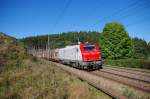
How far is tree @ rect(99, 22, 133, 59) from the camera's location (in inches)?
2083

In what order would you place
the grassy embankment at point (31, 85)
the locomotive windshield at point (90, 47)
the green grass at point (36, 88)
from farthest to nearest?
the locomotive windshield at point (90, 47) → the grassy embankment at point (31, 85) → the green grass at point (36, 88)

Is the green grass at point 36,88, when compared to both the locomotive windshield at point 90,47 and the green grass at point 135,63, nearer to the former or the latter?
the locomotive windshield at point 90,47

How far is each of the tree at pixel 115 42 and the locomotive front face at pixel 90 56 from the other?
2766 centimetres

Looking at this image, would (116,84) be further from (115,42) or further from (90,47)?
(115,42)

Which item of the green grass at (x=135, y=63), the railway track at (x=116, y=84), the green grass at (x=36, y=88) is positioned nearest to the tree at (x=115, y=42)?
the green grass at (x=135, y=63)

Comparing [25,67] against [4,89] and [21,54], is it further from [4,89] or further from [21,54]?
[4,89]

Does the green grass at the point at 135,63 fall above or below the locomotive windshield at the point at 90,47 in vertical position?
below

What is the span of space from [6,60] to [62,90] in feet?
34.0

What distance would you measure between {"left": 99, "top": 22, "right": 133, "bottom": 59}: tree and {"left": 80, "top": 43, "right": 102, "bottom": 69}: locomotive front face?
90.8 feet

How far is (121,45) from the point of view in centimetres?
5306

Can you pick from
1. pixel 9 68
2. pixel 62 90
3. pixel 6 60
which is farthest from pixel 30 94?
pixel 6 60

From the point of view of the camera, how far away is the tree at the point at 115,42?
5291 cm

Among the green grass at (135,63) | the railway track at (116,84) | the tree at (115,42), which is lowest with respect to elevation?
the railway track at (116,84)

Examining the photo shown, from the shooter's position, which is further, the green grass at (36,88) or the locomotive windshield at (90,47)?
the locomotive windshield at (90,47)
